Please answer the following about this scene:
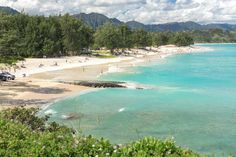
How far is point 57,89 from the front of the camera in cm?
5938

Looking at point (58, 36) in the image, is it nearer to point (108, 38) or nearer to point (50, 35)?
point (50, 35)

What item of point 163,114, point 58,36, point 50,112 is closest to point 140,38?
point 58,36

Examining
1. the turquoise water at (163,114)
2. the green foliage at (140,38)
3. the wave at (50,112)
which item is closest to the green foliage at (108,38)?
the green foliage at (140,38)

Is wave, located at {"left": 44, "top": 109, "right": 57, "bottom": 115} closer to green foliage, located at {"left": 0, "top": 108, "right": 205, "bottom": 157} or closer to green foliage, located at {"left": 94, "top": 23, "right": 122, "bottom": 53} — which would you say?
green foliage, located at {"left": 0, "top": 108, "right": 205, "bottom": 157}

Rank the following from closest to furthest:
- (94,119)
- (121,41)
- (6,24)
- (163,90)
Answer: (94,119), (6,24), (163,90), (121,41)

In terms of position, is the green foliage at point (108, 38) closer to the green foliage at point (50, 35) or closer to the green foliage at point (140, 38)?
the green foliage at point (50, 35)

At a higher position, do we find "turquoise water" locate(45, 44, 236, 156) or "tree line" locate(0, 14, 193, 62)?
"tree line" locate(0, 14, 193, 62)

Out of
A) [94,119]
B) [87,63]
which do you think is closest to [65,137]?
[94,119]

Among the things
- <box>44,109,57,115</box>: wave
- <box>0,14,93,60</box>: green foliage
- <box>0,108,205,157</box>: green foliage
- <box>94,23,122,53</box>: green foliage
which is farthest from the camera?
<box>94,23,122,53</box>: green foliage

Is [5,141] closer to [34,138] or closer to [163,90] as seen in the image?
[34,138]

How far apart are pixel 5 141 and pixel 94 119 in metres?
27.1

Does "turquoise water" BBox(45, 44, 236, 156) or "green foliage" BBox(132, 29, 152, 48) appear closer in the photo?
"turquoise water" BBox(45, 44, 236, 156)

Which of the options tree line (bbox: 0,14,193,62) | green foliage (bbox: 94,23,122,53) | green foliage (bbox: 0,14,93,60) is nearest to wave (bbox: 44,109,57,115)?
tree line (bbox: 0,14,193,62)

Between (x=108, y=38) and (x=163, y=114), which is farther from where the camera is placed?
(x=108, y=38)
